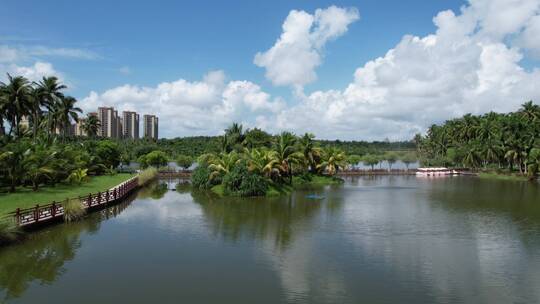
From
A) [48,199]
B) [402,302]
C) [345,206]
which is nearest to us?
[402,302]

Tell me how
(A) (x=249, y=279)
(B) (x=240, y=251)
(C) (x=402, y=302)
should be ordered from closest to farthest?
(C) (x=402, y=302) < (A) (x=249, y=279) < (B) (x=240, y=251)

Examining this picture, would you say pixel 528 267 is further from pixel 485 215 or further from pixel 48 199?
pixel 48 199

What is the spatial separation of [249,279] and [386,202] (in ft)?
89.5

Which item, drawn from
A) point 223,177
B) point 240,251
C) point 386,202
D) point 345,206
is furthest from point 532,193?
point 240,251

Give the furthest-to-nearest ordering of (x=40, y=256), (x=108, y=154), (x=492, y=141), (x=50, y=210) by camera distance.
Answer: (x=492, y=141), (x=108, y=154), (x=50, y=210), (x=40, y=256)

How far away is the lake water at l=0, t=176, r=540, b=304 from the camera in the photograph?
53.7 ft

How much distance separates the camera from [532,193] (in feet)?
168

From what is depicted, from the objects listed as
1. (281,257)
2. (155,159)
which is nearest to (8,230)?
(281,257)

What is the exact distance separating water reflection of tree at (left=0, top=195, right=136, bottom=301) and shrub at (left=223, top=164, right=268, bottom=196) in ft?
58.1

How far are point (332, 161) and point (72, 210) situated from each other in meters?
41.1

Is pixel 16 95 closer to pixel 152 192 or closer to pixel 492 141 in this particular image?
pixel 152 192

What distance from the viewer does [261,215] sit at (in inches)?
1356

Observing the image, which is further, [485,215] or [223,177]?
[223,177]

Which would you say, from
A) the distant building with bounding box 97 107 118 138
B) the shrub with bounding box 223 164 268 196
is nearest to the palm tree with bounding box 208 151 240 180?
the shrub with bounding box 223 164 268 196
